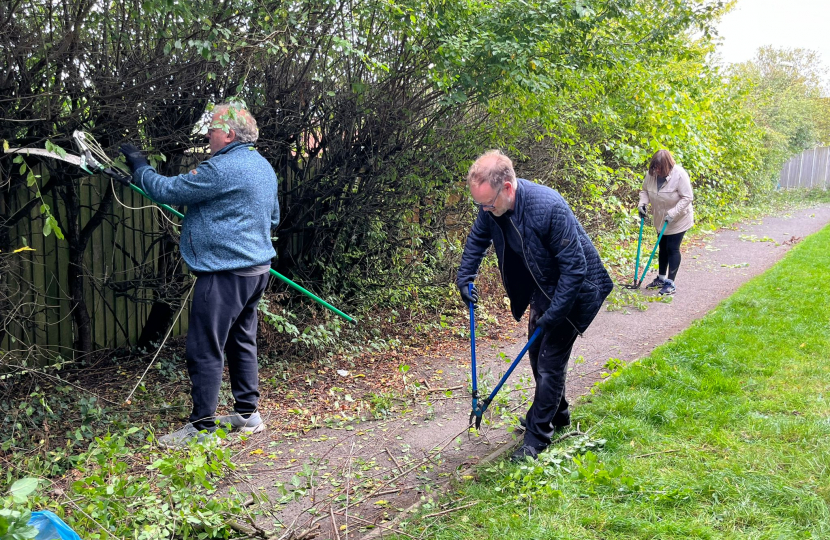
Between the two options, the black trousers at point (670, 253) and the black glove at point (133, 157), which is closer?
the black glove at point (133, 157)

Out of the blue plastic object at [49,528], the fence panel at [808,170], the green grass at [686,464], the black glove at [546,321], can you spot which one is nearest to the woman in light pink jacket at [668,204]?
the green grass at [686,464]

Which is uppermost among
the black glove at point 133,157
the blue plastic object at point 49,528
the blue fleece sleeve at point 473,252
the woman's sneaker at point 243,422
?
the black glove at point 133,157

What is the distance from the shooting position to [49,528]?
227 cm

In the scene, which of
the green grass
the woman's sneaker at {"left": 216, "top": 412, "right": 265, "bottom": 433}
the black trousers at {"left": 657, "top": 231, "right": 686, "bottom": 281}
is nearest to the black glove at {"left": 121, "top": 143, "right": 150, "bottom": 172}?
the woman's sneaker at {"left": 216, "top": 412, "right": 265, "bottom": 433}

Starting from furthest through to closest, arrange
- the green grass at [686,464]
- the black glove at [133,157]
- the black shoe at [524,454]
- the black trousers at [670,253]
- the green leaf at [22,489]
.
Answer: the black trousers at [670,253]
the black glove at [133,157]
the black shoe at [524,454]
the green grass at [686,464]
the green leaf at [22,489]

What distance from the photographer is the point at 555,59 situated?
234 inches

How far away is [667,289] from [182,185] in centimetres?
680

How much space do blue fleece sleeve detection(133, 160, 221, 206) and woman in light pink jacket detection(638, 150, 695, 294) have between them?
5.93 metres

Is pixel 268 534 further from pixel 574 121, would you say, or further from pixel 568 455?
pixel 574 121

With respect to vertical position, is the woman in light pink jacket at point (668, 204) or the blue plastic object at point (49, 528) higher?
the woman in light pink jacket at point (668, 204)

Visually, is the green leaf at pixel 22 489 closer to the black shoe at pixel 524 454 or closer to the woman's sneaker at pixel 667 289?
the black shoe at pixel 524 454

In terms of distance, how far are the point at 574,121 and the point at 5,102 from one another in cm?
578

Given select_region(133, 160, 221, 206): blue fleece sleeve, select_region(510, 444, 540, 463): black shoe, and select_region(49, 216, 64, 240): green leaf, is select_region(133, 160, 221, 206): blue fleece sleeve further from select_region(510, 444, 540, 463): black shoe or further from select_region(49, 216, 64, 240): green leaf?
select_region(510, 444, 540, 463): black shoe

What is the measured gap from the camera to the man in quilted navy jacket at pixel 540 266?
369 cm
